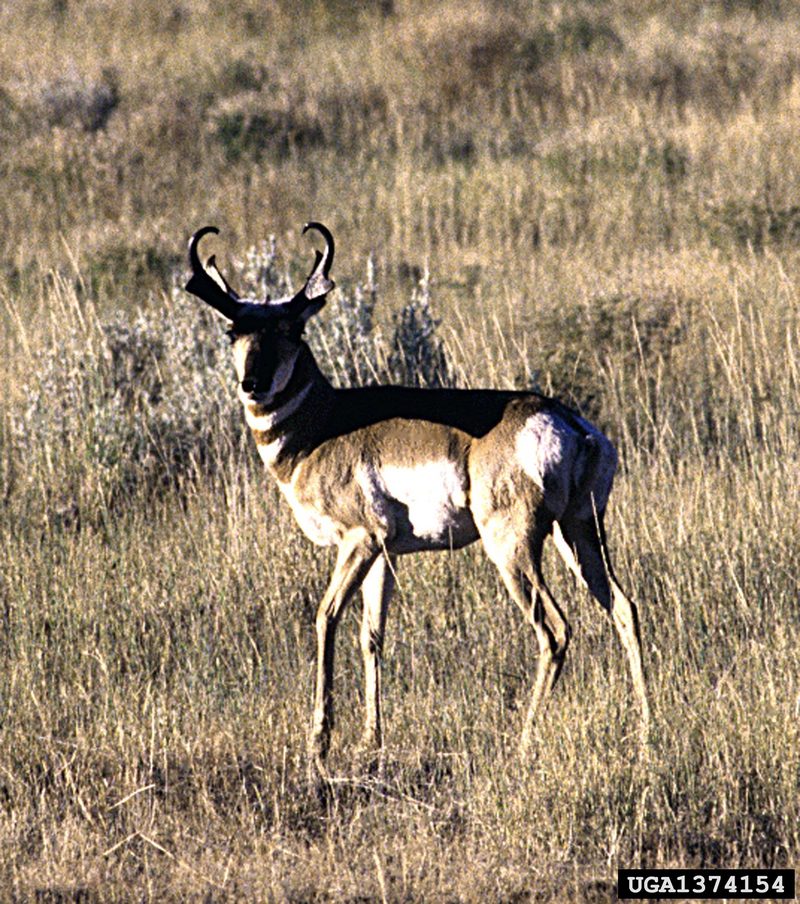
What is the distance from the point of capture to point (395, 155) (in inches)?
604

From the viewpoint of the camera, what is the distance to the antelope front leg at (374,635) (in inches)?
227

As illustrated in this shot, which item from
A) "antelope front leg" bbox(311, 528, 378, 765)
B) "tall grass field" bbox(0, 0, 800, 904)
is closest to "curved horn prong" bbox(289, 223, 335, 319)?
"antelope front leg" bbox(311, 528, 378, 765)

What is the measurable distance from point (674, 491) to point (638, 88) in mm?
9878

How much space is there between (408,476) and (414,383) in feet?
12.3

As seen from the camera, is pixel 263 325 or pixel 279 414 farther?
pixel 279 414

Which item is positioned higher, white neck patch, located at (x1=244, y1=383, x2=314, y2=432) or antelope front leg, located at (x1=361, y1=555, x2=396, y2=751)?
white neck patch, located at (x1=244, y1=383, x2=314, y2=432)

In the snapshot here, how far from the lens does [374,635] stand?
6.04m

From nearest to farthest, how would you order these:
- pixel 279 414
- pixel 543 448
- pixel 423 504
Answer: pixel 543 448 → pixel 423 504 → pixel 279 414

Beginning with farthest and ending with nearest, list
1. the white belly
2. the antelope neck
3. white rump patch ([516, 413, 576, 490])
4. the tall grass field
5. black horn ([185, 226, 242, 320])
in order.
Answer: the antelope neck → black horn ([185, 226, 242, 320]) → the white belly → white rump patch ([516, 413, 576, 490]) → the tall grass field

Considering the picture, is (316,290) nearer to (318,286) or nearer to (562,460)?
(318,286)

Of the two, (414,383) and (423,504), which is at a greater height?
(414,383)

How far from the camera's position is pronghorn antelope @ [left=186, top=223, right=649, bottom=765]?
564 centimetres

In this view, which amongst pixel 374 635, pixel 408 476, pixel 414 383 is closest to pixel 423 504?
pixel 408 476

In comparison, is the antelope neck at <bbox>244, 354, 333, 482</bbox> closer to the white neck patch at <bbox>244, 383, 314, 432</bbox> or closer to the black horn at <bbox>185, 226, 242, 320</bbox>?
the white neck patch at <bbox>244, 383, 314, 432</bbox>
